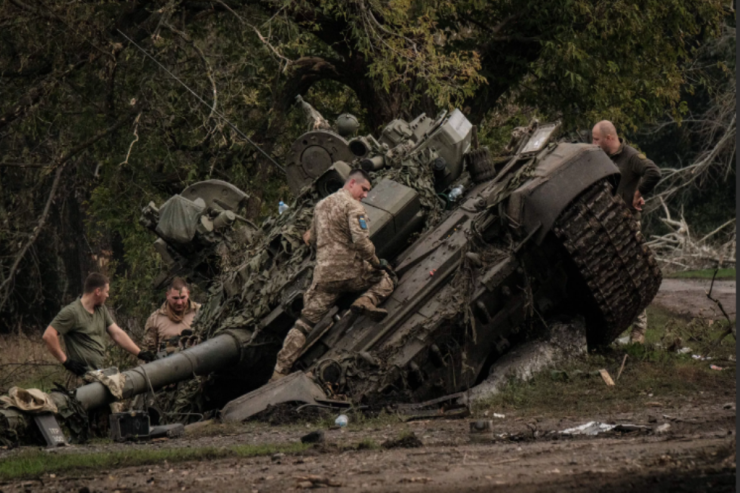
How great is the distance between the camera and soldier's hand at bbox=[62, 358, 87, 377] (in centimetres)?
1205

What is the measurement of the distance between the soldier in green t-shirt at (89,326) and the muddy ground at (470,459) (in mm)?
1756

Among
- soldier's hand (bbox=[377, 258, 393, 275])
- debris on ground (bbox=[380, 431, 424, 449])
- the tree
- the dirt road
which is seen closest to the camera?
the dirt road

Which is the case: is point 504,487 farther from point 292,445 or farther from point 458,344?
point 458,344

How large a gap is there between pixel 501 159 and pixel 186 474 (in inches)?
274

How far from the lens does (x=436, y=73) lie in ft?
61.5

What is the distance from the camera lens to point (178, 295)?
48.1 ft

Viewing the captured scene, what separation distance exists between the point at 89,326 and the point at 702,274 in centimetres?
1703

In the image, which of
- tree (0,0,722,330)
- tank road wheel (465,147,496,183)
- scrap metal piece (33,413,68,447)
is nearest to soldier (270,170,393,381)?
tank road wheel (465,147,496,183)

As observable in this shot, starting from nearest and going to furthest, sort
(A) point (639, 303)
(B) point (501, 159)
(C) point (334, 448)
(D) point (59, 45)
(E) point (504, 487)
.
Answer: (E) point (504, 487)
(C) point (334, 448)
(A) point (639, 303)
(B) point (501, 159)
(D) point (59, 45)

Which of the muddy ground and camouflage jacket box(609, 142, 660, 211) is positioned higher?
the muddy ground

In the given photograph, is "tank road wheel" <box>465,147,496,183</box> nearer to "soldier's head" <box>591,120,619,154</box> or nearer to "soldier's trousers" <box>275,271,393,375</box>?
"soldier's head" <box>591,120,619,154</box>

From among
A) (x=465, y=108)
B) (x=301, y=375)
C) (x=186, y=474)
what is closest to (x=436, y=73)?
(x=465, y=108)

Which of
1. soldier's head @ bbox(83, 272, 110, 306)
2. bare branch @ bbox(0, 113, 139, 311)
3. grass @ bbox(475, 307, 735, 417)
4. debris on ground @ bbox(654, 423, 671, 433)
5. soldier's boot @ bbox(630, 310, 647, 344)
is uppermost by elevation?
bare branch @ bbox(0, 113, 139, 311)

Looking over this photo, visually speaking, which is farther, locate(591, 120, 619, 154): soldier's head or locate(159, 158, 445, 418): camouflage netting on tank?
locate(591, 120, 619, 154): soldier's head
